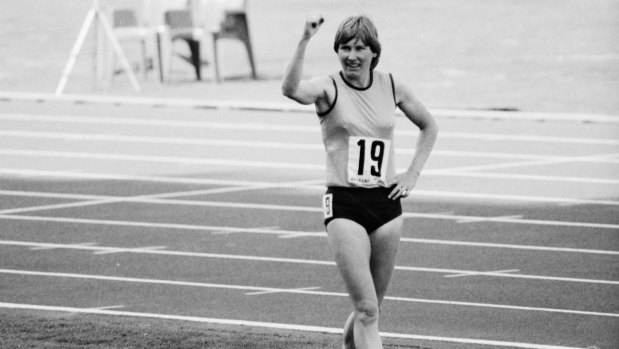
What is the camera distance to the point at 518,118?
17.6 m

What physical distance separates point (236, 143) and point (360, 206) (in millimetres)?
10283

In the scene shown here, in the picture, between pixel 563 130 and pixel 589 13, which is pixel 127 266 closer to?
pixel 563 130

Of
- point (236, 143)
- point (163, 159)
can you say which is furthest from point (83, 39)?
point (163, 159)

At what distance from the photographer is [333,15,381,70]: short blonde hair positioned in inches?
238

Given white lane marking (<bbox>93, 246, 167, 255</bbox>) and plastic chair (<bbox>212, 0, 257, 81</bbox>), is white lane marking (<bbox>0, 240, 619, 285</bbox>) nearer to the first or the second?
white lane marking (<bbox>93, 246, 167, 255</bbox>)

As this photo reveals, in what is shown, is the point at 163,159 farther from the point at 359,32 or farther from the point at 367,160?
the point at 359,32

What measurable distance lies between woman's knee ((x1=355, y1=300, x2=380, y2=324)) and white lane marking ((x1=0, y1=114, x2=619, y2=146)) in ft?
33.5

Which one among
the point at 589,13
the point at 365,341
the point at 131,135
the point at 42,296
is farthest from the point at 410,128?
the point at 589,13

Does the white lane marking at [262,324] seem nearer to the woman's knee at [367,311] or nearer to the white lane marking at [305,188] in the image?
the woman's knee at [367,311]

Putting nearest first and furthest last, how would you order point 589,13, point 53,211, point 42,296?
1. point 42,296
2. point 53,211
3. point 589,13

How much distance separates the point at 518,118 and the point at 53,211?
7096 millimetres

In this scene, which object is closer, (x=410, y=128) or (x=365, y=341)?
(x=365, y=341)

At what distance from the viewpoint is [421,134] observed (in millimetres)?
6672

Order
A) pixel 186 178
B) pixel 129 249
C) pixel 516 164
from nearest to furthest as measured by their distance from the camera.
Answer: pixel 129 249 → pixel 186 178 → pixel 516 164
